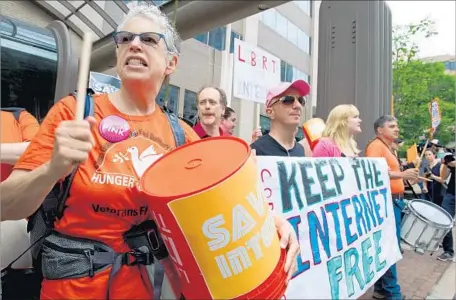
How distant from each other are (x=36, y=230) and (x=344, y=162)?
2.40 metres

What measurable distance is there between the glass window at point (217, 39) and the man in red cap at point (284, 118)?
15816 mm

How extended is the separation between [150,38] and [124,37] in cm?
9

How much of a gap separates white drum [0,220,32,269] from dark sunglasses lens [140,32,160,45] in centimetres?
86

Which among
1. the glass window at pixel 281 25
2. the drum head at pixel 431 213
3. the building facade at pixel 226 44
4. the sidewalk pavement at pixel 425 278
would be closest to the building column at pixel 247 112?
the building facade at pixel 226 44

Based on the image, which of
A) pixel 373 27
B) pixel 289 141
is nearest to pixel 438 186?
pixel 373 27

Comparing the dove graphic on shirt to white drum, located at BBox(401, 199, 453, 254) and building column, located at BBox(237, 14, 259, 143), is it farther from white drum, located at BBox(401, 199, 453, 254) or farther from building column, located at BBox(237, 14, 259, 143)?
building column, located at BBox(237, 14, 259, 143)

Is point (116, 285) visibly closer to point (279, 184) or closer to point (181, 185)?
point (181, 185)

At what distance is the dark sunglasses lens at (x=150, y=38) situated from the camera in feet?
4.21


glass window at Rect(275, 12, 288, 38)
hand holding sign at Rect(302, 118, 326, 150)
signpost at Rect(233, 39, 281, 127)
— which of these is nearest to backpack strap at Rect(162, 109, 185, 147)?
hand holding sign at Rect(302, 118, 326, 150)

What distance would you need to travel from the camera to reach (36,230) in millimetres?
1177

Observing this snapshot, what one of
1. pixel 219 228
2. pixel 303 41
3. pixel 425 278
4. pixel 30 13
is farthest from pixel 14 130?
pixel 303 41

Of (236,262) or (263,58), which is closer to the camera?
(236,262)

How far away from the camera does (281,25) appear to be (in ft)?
82.7

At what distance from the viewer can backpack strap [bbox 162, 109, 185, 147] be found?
1301mm
